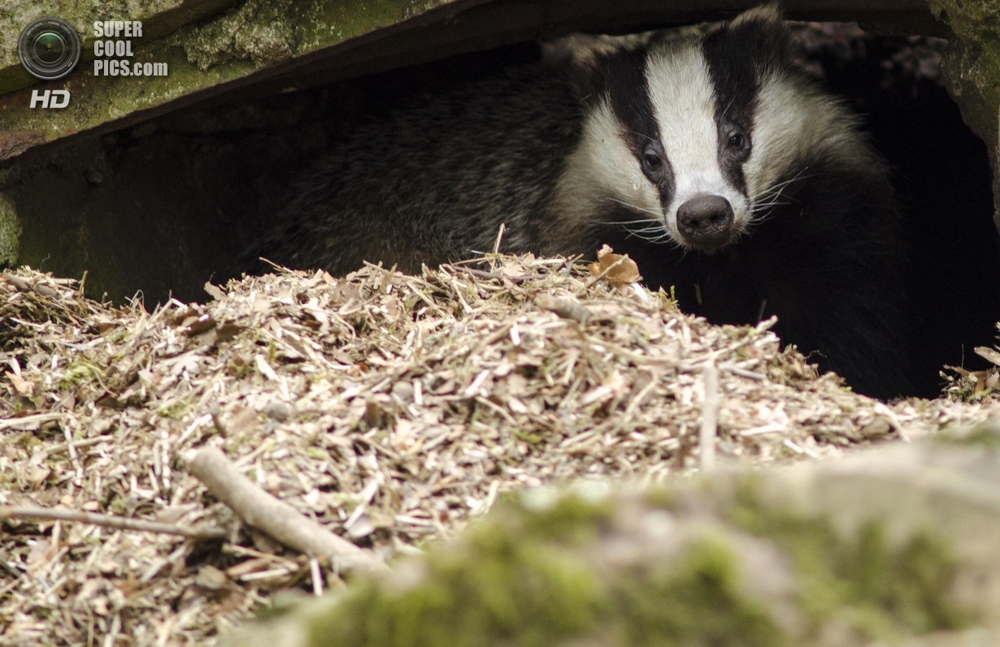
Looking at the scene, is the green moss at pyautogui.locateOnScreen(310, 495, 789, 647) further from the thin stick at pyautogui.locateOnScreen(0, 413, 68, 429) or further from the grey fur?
the grey fur

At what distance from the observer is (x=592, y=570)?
4.41 feet

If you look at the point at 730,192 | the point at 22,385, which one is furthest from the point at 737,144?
the point at 22,385

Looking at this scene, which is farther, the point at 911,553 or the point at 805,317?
the point at 805,317

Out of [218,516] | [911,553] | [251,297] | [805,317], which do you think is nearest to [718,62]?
[805,317]

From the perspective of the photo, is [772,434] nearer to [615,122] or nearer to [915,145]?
[615,122]

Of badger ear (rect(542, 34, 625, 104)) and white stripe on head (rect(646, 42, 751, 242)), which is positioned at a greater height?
badger ear (rect(542, 34, 625, 104))

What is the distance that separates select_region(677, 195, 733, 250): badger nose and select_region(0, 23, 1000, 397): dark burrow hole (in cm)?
156

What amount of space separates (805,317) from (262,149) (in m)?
3.37

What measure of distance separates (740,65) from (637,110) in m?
0.52

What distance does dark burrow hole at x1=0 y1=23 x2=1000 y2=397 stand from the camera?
4.80m

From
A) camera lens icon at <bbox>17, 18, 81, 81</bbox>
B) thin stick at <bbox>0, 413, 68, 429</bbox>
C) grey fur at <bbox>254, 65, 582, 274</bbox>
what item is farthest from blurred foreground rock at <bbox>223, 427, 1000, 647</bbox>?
grey fur at <bbox>254, 65, 582, 274</bbox>

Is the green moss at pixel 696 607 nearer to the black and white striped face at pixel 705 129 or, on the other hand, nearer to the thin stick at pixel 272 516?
the thin stick at pixel 272 516

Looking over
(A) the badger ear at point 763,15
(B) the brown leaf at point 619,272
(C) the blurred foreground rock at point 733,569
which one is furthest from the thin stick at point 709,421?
(A) the badger ear at point 763,15

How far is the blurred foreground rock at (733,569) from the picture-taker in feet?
4.24
